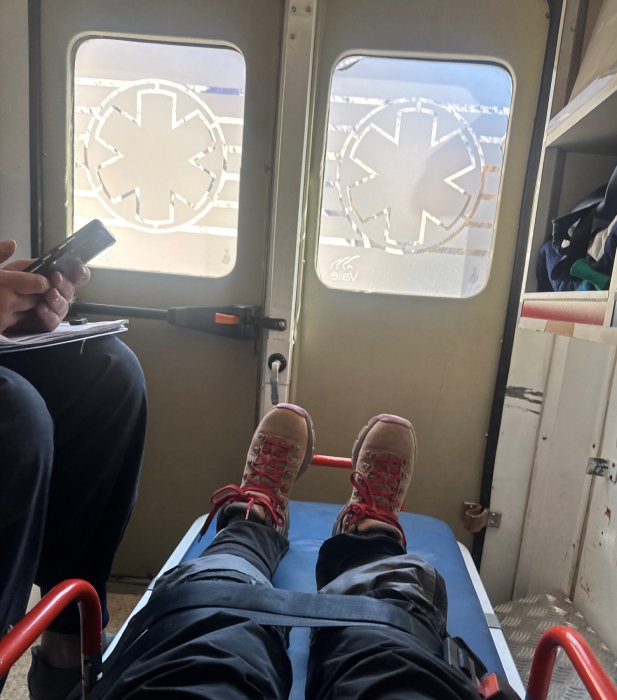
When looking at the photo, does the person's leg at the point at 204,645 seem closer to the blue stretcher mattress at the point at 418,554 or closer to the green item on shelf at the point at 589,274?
the blue stretcher mattress at the point at 418,554

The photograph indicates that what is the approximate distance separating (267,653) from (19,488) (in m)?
0.36

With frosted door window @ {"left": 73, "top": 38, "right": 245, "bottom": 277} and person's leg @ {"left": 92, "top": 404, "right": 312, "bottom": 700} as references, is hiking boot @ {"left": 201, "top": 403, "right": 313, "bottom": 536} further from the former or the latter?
frosted door window @ {"left": 73, "top": 38, "right": 245, "bottom": 277}

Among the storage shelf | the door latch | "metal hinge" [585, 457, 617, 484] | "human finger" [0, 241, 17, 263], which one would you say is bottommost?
"metal hinge" [585, 457, 617, 484]

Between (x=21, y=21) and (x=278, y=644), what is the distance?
162 cm

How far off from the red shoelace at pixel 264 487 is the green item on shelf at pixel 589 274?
0.71m

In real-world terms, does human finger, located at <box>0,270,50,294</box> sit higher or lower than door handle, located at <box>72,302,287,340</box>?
higher

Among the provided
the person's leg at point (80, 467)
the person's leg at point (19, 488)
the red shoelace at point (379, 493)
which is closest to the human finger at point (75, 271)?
the person's leg at point (80, 467)

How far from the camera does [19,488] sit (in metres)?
0.57

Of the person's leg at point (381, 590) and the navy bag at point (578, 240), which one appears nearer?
the person's leg at point (381, 590)

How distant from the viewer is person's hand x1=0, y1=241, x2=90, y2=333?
2.33ft

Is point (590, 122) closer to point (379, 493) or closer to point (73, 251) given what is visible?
point (379, 493)

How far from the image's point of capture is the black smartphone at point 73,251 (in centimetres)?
78

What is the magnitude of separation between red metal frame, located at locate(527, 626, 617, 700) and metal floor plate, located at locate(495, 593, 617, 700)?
1.48ft

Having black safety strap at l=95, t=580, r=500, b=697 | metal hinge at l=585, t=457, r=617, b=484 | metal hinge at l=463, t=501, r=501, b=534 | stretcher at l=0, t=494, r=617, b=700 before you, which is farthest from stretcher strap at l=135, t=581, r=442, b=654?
metal hinge at l=463, t=501, r=501, b=534
